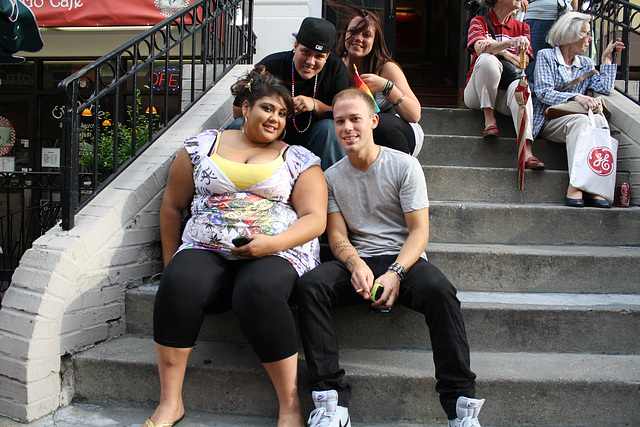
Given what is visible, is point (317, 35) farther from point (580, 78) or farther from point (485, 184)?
point (580, 78)

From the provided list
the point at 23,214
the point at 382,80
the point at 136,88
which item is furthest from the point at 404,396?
the point at 23,214

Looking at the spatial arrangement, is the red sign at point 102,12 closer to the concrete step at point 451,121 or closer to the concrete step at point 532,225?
the concrete step at point 451,121

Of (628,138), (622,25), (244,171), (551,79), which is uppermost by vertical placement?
(622,25)

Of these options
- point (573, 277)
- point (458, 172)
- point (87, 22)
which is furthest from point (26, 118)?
point (573, 277)

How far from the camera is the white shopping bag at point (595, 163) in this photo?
128 inches

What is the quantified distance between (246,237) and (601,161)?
2610 mm

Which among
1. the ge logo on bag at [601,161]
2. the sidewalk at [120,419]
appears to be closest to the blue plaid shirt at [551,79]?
the ge logo on bag at [601,161]

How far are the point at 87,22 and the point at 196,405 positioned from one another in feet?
16.8

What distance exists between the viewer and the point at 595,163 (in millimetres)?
3291

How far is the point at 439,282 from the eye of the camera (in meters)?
2.03

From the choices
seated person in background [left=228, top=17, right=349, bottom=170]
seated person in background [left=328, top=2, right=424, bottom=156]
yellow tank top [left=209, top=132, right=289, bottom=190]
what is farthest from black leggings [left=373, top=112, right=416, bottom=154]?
yellow tank top [left=209, top=132, right=289, bottom=190]

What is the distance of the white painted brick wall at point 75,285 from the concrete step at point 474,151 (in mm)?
2127

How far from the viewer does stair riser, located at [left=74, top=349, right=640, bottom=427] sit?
2.04 m

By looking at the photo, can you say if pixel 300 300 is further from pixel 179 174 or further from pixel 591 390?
pixel 591 390
